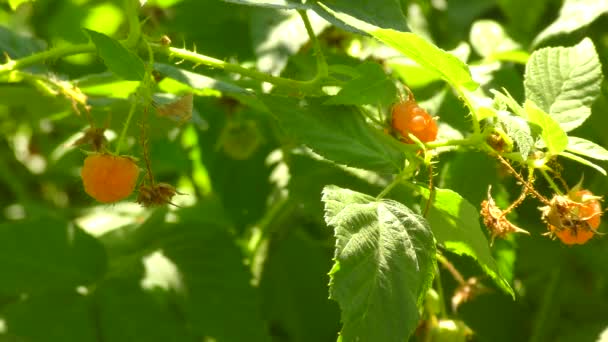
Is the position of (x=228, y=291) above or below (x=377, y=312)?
below

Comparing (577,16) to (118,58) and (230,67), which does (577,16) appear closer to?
(230,67)

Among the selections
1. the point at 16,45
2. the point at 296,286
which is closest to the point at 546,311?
the point at 296,286

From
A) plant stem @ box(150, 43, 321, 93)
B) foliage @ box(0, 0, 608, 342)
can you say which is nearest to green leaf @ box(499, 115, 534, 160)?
foliage @ box(0, 0, 608, 342)

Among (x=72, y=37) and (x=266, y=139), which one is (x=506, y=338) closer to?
(x=266, y=139)

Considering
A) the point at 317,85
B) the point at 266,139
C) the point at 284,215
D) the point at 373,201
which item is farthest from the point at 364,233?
the point at 266,139

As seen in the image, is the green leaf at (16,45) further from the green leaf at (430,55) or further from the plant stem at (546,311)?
the plant stem at (546,311)

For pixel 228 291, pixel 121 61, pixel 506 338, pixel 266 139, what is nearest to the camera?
pixel 121 61
